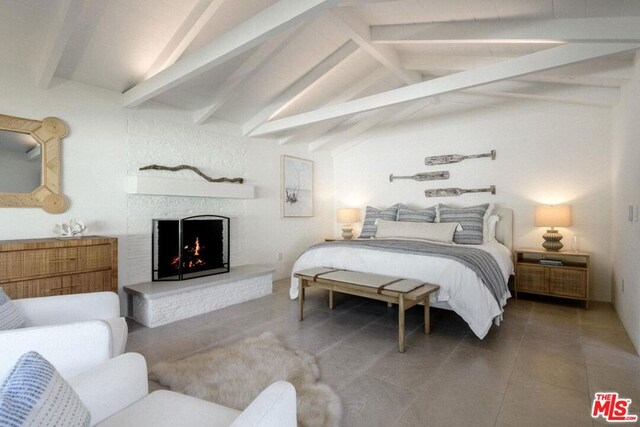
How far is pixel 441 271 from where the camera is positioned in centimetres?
301

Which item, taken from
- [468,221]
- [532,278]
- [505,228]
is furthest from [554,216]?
[468,221]

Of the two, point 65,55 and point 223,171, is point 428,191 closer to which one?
point 223,171

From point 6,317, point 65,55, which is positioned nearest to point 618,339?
point 6,317

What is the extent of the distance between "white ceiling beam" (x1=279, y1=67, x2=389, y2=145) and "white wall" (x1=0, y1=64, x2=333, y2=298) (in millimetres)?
494

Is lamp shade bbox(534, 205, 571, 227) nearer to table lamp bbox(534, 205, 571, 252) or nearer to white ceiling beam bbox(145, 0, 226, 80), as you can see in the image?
table lamp bbox(534, 205, 571, 252)

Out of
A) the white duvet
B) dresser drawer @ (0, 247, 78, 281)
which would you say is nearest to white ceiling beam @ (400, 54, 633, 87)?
the white duvet

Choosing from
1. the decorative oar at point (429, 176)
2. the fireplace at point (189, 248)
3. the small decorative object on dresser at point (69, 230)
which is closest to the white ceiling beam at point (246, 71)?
the fireplace at point (189, 248)

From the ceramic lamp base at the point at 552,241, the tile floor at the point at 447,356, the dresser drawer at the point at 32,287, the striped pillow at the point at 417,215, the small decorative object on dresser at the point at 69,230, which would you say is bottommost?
the tile floor at the point at 447,356

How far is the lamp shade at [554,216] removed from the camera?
3.90 meters

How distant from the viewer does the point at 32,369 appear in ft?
2.49

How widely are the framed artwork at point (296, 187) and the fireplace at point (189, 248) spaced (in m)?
1.29

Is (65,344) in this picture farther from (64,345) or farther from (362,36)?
(362,36)

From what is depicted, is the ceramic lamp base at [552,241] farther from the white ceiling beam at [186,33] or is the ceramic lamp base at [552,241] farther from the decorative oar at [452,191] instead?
the white ceiling beam at [186,33]

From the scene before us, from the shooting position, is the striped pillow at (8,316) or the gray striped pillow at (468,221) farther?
the gray striped pillow at (468,221)
